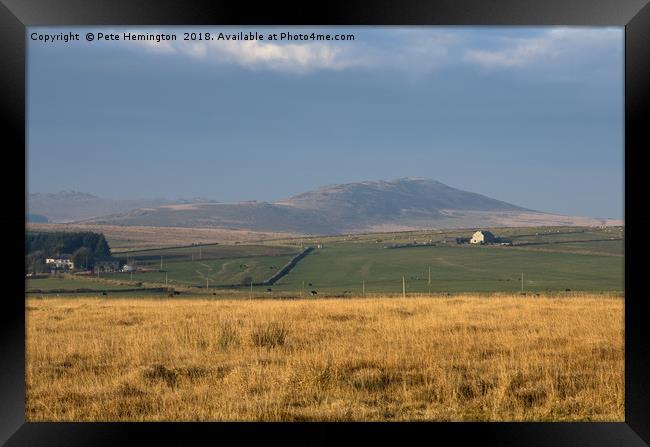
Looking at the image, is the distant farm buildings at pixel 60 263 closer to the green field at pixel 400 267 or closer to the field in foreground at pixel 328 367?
the green field at pixel 400 267

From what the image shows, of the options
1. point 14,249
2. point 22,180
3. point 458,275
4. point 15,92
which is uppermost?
point 15,92

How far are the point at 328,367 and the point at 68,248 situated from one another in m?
88.7

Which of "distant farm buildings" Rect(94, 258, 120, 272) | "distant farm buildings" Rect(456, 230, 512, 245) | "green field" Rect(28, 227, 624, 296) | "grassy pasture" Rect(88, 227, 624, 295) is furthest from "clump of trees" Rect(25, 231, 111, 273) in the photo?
"distant farm buildings" Rect(456, 230, 512, 245)

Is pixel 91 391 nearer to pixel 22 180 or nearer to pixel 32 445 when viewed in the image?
pixel 32 445

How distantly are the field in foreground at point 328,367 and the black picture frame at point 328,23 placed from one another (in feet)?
3.18

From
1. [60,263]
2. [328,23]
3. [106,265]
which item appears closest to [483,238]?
[106,265]

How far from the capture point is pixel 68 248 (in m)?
90.4

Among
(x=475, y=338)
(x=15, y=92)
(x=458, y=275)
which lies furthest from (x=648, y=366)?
(x=458, y=275)

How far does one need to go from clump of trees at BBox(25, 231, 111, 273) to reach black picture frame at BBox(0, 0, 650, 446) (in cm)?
7655

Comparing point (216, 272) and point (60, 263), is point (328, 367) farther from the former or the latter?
point (60, 263)

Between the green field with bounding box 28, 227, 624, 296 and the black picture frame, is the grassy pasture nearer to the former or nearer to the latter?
the green field with bounding box 28, 227, 624, 296

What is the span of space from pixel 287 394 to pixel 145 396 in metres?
1.54

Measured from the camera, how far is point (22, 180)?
5586 millimetres

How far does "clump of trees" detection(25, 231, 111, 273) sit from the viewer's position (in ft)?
271
